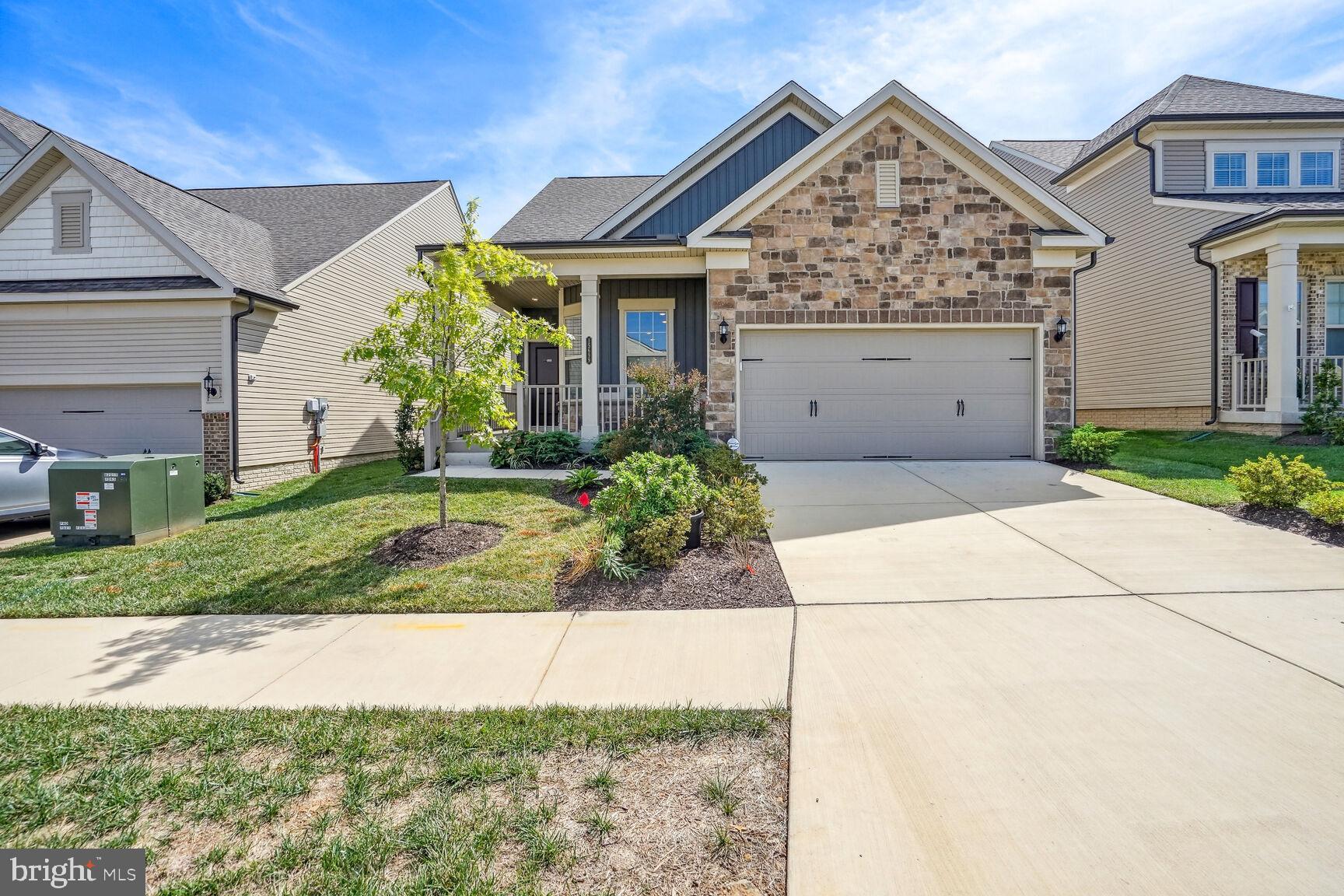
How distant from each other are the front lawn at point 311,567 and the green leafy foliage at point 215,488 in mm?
1819

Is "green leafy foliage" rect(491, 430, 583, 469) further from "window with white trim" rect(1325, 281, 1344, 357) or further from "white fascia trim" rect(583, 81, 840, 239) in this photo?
"window with white trim" rect(1325, 281, 1344, 357)

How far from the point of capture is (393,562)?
5625mm

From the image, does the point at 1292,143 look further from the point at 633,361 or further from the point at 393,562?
the point at 393,562

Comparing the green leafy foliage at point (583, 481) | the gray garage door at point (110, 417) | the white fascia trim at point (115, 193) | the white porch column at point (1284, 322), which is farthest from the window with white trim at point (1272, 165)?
the gray garage door at point (110, 417)

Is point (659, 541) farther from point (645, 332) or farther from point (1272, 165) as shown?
point (1272, 165)

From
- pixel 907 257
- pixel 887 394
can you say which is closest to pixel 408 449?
pixel 887 394

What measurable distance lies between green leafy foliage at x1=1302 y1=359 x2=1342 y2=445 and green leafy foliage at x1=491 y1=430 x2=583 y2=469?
42.5 ft

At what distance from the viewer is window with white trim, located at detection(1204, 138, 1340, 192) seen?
13891 millimetres

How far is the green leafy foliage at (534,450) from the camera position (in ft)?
33.7

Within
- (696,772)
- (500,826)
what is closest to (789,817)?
(696,772)

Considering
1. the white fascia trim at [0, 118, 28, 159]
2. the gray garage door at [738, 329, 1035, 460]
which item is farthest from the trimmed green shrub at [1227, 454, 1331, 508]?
the white fascia trim at [0, 118, 28, 159]

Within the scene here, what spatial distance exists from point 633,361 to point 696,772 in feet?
32.5

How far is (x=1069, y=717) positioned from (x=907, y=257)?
8978 mm

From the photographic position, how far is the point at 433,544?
19.3ft
